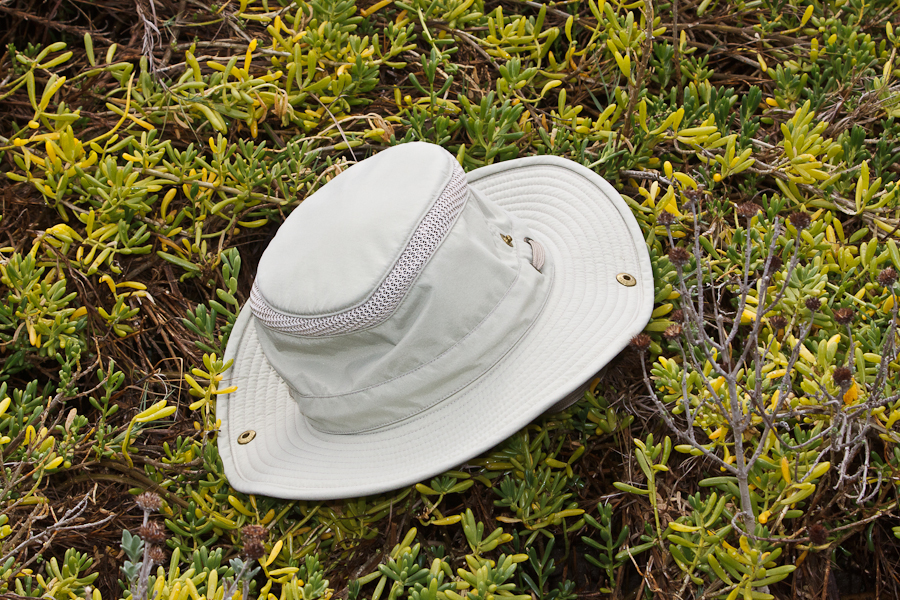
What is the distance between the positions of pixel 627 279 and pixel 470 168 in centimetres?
58

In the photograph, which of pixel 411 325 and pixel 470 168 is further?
pixel 470 168

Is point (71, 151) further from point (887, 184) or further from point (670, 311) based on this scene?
point (887, 184)

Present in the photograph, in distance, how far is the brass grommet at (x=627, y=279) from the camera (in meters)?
1.63

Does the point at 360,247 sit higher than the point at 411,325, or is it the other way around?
the point at 360,247

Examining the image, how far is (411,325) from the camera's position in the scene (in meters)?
1.42

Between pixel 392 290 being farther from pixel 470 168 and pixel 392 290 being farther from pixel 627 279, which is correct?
pixel 470 168

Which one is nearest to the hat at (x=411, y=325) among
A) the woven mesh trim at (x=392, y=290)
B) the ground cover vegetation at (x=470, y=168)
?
the woven mesh trim at (x=392, y=290)

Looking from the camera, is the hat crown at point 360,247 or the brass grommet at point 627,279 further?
the brass grommet at point 627,279

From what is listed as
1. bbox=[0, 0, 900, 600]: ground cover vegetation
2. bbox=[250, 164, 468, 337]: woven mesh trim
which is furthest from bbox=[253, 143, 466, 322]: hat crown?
bbox=[0, 0, 900, 600]: ground cover vegetation

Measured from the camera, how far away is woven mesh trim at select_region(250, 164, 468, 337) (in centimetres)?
136

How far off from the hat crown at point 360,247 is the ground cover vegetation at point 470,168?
0.38m

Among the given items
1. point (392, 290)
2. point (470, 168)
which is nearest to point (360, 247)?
point (392, 290)

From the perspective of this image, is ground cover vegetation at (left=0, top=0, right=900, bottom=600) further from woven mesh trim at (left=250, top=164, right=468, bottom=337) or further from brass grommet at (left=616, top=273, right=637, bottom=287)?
woven mesh trim at (left=250, top=164, right=468, bottom=337)

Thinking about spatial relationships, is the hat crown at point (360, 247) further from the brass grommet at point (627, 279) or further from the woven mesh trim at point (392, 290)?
the brass grommet at point (627, 279)
